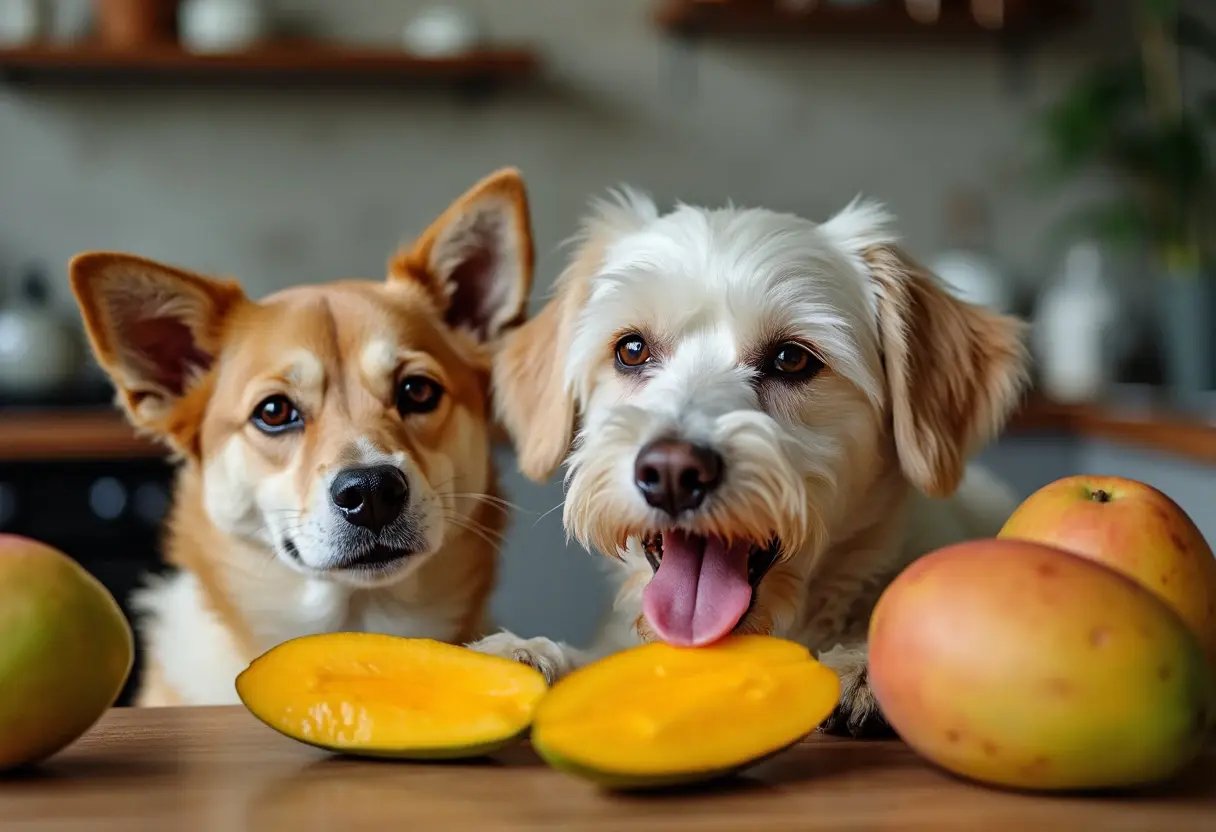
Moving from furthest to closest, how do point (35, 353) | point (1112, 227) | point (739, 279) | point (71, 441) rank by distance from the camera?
point (1112, 227) → point (35, 353) → point (71, 441) → point (739, 279)

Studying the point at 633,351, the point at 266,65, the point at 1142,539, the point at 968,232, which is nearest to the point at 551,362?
the point at 633,351

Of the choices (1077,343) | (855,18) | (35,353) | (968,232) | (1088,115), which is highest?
(855,18)

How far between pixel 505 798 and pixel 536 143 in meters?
3.54

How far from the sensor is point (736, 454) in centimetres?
96

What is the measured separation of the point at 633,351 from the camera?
1.21 meters

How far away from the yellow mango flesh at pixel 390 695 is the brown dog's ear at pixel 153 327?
0.76 metres

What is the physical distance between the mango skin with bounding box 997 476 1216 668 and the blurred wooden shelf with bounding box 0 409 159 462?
8.51ft

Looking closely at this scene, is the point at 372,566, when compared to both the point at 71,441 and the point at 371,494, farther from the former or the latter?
the point at 71,441

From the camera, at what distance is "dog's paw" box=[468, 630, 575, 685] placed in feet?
3.18

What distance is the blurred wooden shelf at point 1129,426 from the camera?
251 cm

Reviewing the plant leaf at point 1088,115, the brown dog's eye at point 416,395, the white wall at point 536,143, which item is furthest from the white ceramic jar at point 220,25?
the brown dog's eye at point 416,395

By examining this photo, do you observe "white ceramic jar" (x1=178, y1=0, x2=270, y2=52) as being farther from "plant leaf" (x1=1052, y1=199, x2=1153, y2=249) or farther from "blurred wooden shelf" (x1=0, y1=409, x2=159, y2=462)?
"plant leaf" (x1=1052, y1=199, x2=1153, y2=249)

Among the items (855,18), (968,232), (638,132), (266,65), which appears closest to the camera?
(266,65)

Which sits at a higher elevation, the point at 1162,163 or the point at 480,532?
the point at 1162,163
